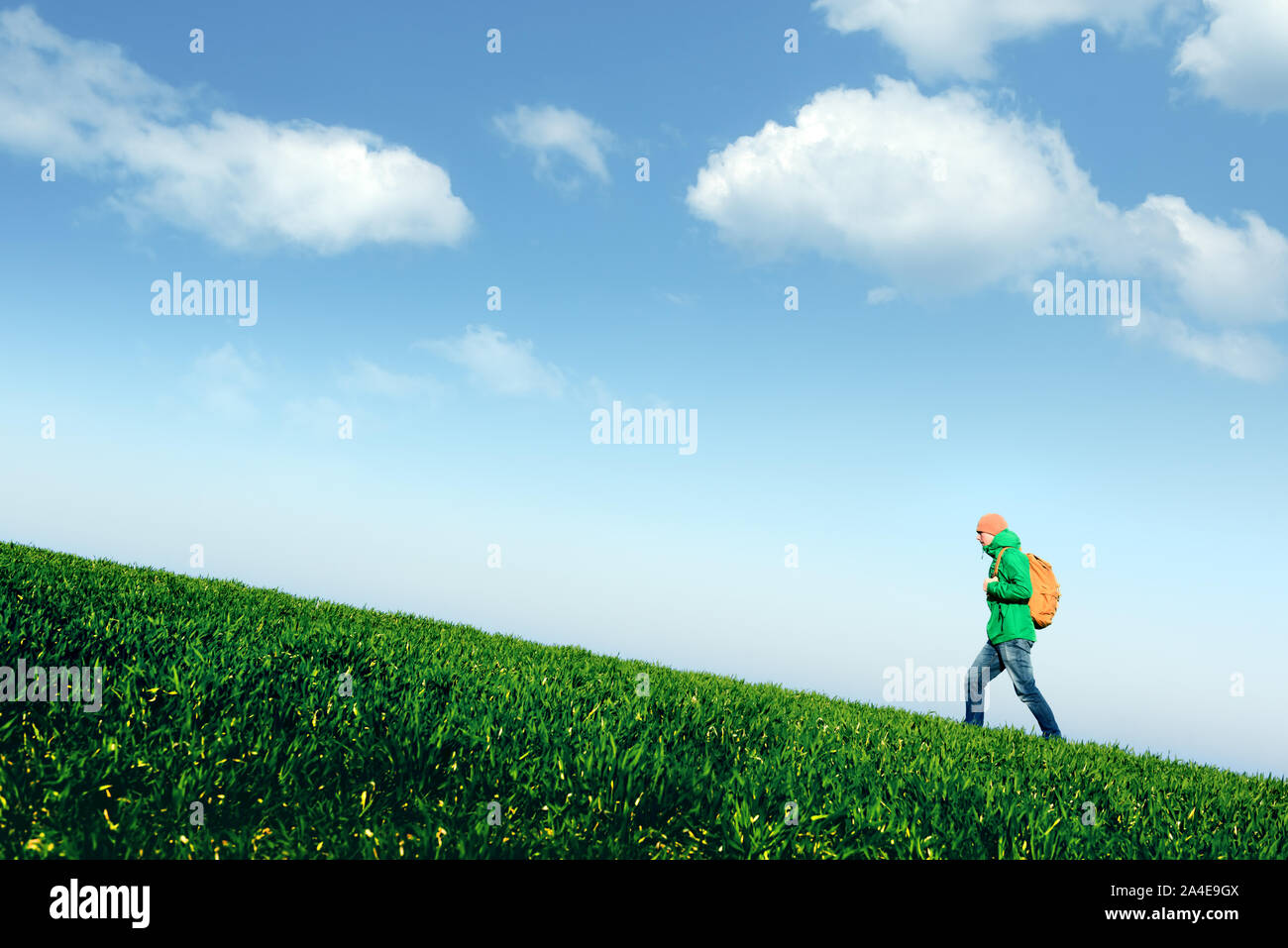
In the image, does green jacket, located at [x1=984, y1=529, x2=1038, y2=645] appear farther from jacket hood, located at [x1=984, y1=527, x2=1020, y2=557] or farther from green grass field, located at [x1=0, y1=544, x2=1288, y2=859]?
green grass field, located at [x1=0, y1=544, x2=1288, y2=859]

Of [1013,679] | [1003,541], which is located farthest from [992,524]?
[1013,679]

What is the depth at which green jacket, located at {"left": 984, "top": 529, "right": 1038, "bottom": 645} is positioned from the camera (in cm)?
1054

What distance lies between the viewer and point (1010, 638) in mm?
10555

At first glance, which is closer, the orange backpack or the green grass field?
the green grass field

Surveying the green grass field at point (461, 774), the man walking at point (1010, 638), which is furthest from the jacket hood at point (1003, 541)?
the green grass field at point (461, 774)

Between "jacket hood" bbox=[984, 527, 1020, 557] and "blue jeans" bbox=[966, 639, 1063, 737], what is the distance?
4.00 ft

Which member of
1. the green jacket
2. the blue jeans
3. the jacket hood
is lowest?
the blue jeans

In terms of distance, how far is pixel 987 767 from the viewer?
Answer: 717 centimetres

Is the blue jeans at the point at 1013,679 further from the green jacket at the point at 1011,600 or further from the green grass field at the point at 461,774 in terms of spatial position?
the green grass field at the point at 461,774

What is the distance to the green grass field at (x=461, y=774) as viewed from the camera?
13.5 feet

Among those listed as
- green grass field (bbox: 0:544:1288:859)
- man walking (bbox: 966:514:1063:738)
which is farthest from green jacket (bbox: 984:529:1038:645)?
green grass field (bbox: 0:544:1288:859)
